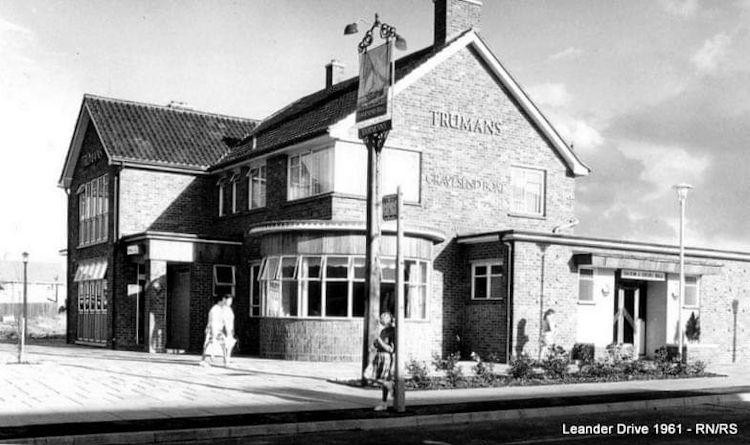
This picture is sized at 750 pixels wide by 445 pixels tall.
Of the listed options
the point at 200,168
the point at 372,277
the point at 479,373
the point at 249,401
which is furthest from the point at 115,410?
the point at 200,168

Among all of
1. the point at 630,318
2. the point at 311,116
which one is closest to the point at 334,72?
the point at 311,116

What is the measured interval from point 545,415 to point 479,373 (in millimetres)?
3817

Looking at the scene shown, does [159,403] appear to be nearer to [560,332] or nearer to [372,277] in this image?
[372,277]

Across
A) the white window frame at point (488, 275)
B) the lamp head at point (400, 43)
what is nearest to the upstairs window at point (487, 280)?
the white window frame at point (488, 275)

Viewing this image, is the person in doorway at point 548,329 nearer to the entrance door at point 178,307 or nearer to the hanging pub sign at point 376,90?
the hanging pub sign at point 376,90

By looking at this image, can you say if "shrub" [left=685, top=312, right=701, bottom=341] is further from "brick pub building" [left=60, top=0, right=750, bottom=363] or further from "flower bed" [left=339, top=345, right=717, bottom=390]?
"flower bed" [left=339, top=345, right=717, bottom=390]

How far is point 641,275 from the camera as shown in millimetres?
27438

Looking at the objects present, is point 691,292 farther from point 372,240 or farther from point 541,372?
point 372,240

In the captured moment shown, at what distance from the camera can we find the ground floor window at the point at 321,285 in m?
24.3

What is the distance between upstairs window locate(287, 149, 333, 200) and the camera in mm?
25844

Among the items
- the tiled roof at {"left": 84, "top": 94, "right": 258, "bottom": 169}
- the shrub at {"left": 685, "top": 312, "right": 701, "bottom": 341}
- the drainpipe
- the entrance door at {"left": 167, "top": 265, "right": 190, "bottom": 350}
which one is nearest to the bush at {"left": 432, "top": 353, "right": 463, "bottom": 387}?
the drainpipe

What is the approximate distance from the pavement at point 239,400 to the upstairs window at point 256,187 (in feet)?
27.8

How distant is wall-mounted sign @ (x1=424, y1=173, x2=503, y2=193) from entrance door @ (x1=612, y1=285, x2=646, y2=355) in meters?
4.97

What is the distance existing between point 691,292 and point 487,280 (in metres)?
6.97
